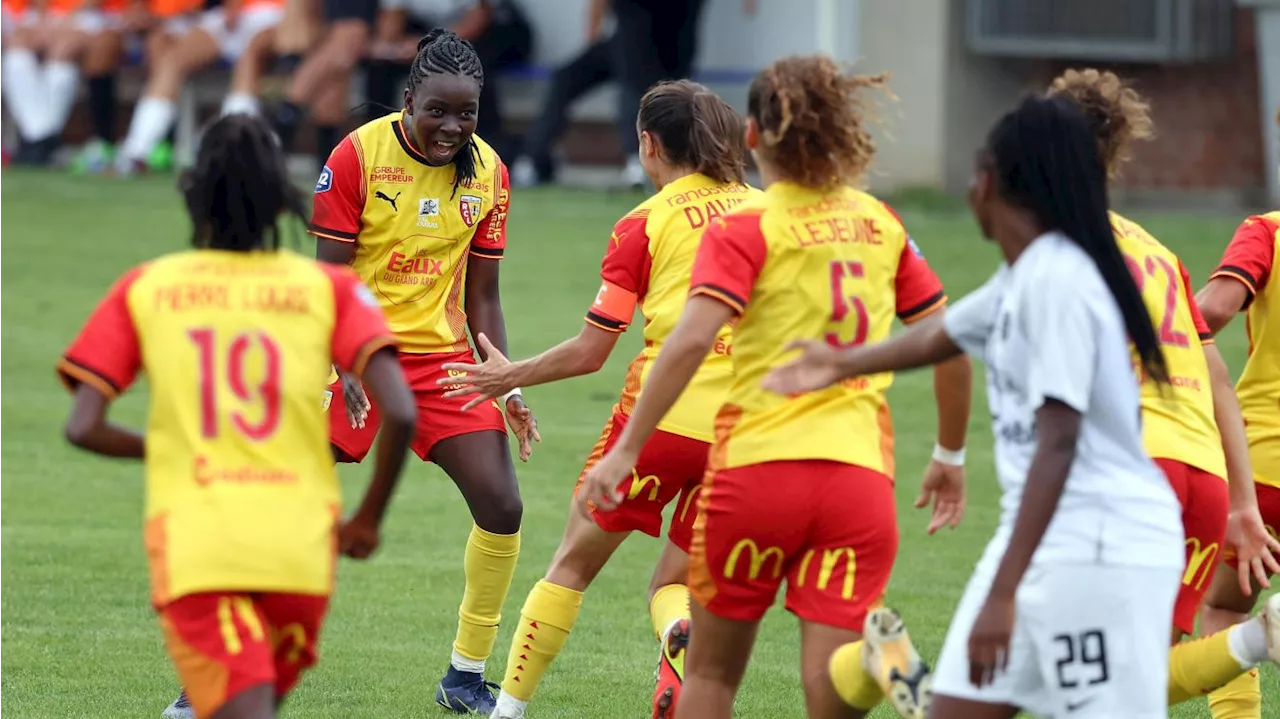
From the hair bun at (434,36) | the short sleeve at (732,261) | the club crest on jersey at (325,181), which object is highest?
the hair bun at (434,36)

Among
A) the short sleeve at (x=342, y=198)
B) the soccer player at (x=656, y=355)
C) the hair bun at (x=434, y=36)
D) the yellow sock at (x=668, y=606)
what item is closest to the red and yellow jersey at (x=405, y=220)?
the short sleeve at (x=342, y=198)

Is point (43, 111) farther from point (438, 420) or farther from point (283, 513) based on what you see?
point (283, 513)

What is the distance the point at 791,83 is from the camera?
15.1 ft

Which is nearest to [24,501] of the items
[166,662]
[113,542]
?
[113,542]

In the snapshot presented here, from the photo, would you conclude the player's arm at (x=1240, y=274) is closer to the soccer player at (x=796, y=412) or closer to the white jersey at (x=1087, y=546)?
the soccer player at (x=796, y=412)

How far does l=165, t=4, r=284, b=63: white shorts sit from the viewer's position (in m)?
21.6

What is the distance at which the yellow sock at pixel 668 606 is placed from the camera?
604 cm

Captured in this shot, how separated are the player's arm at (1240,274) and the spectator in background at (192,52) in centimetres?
1677

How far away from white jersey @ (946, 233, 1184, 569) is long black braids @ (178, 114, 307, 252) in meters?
1.51

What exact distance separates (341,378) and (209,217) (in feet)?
6.49

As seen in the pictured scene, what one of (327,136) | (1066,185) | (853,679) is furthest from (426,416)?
(327,136)

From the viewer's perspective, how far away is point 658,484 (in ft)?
19.5

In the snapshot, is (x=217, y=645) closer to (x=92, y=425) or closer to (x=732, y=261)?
(x=92, y=425)

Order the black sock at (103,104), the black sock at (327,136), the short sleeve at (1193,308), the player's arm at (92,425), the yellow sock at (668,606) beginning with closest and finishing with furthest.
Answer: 1. the player's arm at (92,425)
2. the short sleeve at (1193,308)
3. the yellow sock at (668,606)
4. the black sock at (327,136)
5. the black sock at (103,104)
